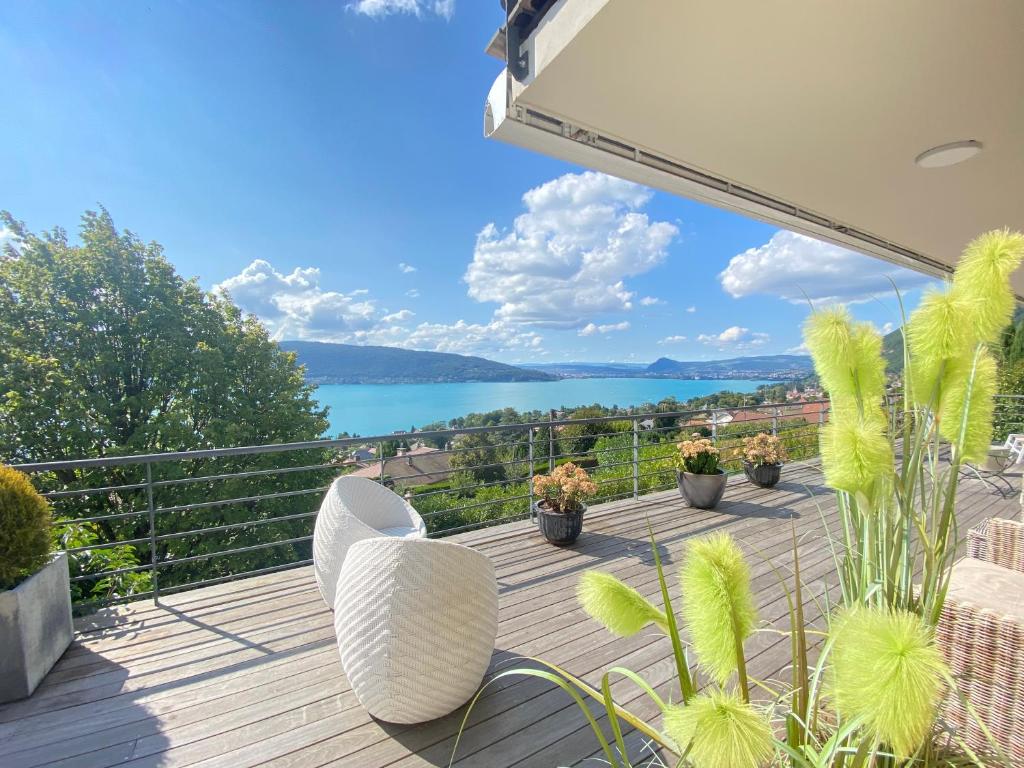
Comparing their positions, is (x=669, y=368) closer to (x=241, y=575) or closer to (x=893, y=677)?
(x=241, y=575)

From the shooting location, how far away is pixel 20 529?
80.7 inches

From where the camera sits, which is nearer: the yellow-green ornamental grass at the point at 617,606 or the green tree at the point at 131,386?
the yellow-green ornamental grass at the point at 617,606

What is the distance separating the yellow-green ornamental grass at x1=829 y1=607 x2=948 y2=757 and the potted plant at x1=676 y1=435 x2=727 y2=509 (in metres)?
4.09

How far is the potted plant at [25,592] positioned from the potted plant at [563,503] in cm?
270

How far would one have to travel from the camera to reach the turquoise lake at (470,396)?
405 inches

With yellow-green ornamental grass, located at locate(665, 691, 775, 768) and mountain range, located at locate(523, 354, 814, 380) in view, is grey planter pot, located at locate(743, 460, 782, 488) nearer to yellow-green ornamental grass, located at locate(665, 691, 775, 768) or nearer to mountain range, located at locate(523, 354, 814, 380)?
mountain range, located at locate(523, 354, 814, 380)

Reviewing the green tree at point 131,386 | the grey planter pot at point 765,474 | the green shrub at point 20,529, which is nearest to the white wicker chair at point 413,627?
the green shrub at point 20,529

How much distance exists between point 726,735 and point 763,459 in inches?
209

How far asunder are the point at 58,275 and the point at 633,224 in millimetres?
15136

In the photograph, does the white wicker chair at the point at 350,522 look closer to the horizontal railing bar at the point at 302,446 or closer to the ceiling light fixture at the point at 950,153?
the horizontal railing bar at the point at 302,446

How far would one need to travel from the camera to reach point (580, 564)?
3186 millimetres

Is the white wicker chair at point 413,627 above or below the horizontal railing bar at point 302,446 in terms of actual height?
below

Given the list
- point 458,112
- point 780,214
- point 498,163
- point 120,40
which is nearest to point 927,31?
point 780,214

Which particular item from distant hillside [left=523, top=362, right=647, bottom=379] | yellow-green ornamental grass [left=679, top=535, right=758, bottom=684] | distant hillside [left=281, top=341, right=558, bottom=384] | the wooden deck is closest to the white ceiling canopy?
the wooden deck
